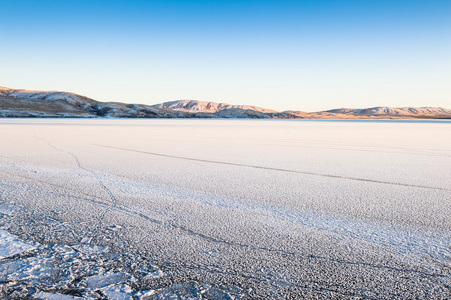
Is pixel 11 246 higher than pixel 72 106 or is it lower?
lower

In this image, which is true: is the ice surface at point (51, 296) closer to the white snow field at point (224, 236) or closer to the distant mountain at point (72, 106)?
the white snow field at point (224, 236)

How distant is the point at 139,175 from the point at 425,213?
434cm

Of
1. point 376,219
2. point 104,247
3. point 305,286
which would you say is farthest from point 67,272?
point 376,219

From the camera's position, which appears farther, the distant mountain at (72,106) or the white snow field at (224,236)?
the distant mountain at (72,106)

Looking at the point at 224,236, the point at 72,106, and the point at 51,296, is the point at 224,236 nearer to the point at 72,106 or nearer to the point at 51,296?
the point at 51,296

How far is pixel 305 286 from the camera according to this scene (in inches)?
78.4

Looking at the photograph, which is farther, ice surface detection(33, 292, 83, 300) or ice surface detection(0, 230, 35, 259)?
ice surface detection(0, 230, 35, 259)

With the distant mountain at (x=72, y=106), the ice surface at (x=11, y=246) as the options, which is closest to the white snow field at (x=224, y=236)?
the ice surface at (x=11, y=246)

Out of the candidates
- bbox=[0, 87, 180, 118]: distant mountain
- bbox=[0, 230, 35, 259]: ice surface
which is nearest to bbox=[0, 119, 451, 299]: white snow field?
bbox=[0, 230, 35, 259]: ice surface

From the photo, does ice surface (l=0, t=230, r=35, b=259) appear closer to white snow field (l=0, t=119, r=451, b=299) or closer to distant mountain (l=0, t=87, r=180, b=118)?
white snow field (l=0, t=119, r=451, b=299)

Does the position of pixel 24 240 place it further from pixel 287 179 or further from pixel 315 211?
pixel 287 179

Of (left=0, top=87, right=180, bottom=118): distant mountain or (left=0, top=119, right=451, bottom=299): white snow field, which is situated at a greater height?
(left=0, top=87, right=180, bottom=118): distant mountain

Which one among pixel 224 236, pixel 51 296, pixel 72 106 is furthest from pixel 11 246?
pixel 72 106

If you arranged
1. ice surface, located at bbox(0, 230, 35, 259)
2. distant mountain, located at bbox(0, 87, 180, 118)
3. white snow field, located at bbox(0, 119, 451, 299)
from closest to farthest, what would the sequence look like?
1. white snow field, located at bbox(0, 119, 451, 299)
2. ice surface, located at bbox(0, 230, 35, 259)
3. distant mountain, located at bbox(0, 87, 180, 118)
